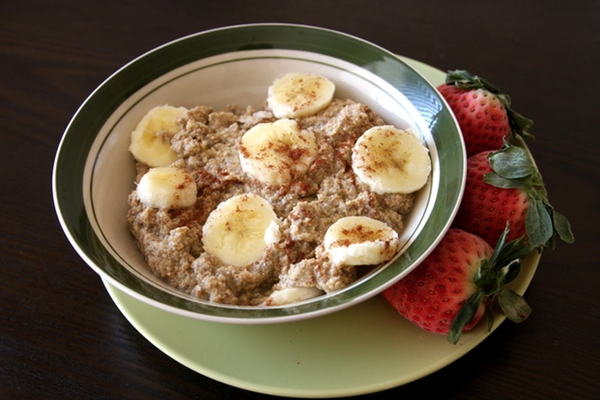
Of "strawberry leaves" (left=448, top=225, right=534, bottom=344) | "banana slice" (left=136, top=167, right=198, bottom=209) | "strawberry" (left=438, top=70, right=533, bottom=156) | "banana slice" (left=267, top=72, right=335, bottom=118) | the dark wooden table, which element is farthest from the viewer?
"banana slice" (left=267, top=72, right=335, bottom=118)

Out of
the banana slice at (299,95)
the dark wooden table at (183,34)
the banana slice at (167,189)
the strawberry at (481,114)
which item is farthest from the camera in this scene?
the banana slice at (299,95)

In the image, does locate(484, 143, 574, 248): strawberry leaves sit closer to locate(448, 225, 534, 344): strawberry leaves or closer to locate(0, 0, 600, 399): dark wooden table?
locate(448, 225, 534, 344): strawberry leaves

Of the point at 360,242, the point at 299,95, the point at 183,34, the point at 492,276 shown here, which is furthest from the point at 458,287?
the point at 183,34

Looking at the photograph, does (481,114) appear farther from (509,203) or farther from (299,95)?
(299,95)

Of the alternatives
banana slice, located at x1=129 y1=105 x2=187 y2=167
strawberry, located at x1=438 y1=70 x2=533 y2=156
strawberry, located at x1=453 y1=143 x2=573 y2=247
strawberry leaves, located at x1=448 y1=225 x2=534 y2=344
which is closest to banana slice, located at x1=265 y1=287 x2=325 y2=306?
strawberry leaves, located at x1=448 y1=225 x2=534 y2=344

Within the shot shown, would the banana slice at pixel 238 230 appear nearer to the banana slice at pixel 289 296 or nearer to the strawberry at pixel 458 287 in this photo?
the banana slice at pixel 289 296

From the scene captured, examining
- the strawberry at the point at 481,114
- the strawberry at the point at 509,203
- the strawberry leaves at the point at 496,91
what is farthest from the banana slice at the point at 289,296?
the strawberry leaves at the point at 496,91

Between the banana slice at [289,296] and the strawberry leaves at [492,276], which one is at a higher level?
the banana slice at [289,296]
